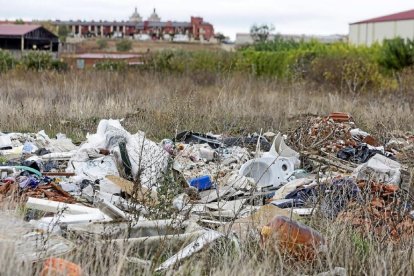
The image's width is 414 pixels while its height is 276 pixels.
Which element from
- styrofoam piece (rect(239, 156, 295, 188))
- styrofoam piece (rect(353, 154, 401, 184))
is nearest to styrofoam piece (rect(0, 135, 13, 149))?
styrofoam piece (rect(239, 156, 295, 188))

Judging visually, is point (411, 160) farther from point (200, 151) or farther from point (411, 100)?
point (411, 100)

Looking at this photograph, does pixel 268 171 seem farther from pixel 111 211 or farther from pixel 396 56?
pixel 396 56

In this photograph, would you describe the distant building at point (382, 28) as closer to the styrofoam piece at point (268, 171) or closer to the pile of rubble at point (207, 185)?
the pile of rubble at point (207, 185)

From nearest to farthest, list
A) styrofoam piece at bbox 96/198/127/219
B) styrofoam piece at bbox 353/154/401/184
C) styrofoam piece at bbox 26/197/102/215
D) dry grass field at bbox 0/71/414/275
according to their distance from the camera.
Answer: dry grass field at bbox 0/71/414/275
styrofoam piece at bbox 96/198/127/219
styrofoam piece at bbox 26/197/102/215
styrofoam piece at bbox 353/154/401/184

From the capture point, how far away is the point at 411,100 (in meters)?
14.6

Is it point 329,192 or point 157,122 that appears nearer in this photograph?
point 329,192

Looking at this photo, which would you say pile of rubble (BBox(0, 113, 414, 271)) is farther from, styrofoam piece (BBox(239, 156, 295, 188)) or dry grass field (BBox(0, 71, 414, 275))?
dry grass field (BBox(0, 71, 414, 275))

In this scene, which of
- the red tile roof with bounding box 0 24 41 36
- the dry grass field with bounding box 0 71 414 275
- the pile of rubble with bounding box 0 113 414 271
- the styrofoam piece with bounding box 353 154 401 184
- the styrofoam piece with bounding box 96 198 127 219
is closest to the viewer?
the dry grass field with bounding box 0 71 414 275

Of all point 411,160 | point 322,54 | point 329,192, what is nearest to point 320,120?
point 411,160

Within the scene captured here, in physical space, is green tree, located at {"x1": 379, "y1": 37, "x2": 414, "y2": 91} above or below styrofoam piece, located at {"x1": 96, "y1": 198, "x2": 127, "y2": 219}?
above

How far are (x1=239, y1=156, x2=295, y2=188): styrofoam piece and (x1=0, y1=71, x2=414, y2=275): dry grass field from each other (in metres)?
1.78

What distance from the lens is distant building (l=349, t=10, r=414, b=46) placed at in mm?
38656

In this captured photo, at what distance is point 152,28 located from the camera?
72375mm

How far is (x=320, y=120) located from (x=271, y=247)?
5531 millimetres
